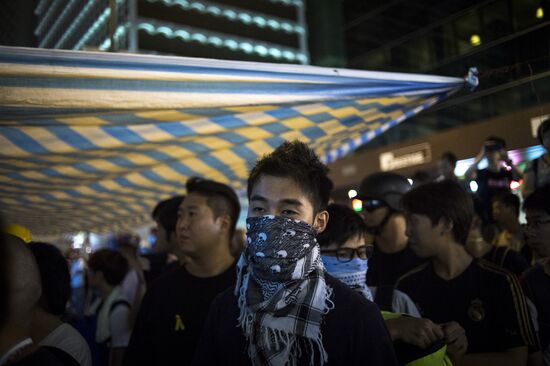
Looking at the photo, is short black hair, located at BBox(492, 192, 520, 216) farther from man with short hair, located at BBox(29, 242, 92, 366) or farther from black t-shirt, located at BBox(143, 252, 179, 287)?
man with short hair, located at BBox(29, 242, 92, 366)

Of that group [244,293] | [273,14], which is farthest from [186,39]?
[244,293]

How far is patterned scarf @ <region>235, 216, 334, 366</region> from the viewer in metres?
1.68

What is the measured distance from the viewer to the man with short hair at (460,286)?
2.39 metres

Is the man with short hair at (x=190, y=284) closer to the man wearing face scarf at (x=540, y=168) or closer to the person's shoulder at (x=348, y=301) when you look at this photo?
the person's shoulder at (x=348, y=301)

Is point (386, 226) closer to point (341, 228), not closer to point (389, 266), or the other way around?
point (389, 266)

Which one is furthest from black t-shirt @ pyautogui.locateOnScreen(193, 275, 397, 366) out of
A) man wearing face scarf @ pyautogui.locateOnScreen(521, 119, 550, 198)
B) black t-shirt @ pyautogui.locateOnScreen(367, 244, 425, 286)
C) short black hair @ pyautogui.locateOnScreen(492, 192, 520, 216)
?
short black hair @ pyautogui.locateOnScreen(492, 192, 520, 216)

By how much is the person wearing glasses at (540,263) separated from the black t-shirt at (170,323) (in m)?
1.89

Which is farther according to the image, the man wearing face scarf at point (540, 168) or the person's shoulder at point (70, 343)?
the man wearing face scarf at point (540, 168)

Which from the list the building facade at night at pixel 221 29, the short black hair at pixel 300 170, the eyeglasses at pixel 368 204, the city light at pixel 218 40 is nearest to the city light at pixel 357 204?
the eyeglasses at pixel 368 204

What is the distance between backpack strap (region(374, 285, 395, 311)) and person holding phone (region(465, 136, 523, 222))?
7.53 ft

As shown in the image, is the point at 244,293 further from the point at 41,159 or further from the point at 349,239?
the point at 41,159

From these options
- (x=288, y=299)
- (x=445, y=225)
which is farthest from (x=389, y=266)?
(x=288, y=299)

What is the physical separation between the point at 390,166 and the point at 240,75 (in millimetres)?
12212

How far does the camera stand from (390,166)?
1422 cm
